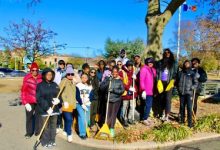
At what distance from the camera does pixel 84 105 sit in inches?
306

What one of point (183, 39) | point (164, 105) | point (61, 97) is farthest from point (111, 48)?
point (61, 97)

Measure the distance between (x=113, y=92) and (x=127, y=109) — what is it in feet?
3.85

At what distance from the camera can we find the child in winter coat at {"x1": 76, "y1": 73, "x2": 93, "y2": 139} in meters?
7.72

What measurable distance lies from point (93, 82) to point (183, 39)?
4409 cm

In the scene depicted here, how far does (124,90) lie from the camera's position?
26.2 feet

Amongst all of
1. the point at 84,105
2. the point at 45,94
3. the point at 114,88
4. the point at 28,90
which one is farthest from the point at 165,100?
the point at 28,90

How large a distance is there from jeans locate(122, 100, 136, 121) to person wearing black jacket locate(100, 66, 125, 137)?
1.89ft

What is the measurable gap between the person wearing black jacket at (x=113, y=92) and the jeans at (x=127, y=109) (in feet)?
1.89

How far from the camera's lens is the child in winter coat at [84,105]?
7.72m

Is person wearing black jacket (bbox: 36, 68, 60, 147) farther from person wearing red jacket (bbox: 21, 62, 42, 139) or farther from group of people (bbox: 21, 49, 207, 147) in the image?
person wearing red jacket (bbox: 21, 62, 42, 139)

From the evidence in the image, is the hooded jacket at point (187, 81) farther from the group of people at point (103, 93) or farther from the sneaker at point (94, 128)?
the sneaker at point (94, 128)

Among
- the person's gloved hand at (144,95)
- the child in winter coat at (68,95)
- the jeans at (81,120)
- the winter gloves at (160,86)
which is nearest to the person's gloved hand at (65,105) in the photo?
the child in winter coat at (68,95)

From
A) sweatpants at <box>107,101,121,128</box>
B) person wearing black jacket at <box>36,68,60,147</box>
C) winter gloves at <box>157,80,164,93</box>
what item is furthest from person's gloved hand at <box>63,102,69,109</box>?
winter gloves at <box>157,80,164,93</box>

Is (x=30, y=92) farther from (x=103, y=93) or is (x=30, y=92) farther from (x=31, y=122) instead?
(x=103, y=93)
